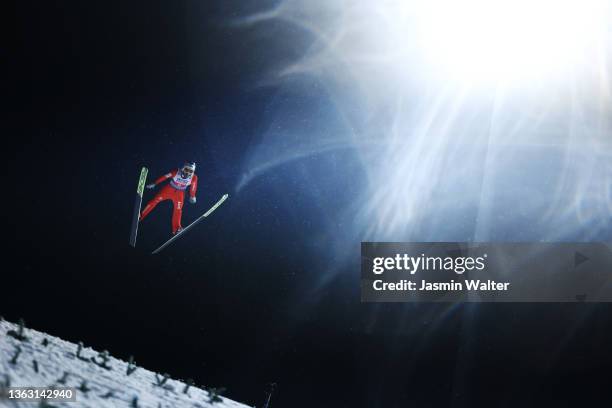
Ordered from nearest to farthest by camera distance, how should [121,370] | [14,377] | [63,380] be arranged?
1. [14,377]
2. [63,380]
3. [121,370]

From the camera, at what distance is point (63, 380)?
368 cm

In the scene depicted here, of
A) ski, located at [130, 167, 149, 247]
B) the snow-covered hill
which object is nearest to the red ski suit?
ski, located at [130, 167, 149, 247]

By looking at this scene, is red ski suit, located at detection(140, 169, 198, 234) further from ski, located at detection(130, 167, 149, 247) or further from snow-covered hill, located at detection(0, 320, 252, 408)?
snow-covered hill, located at detection(0, 320, 252, 408)

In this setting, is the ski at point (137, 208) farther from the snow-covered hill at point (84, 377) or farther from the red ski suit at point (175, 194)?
the snow-covered hill at point (84, 377)

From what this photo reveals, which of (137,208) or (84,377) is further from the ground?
(137,208)

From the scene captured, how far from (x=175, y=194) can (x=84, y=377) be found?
16.6ft

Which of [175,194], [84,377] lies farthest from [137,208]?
[84,377]

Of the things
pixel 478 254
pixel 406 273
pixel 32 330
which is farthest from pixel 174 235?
pixel 478 254

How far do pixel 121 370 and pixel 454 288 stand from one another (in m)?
6.42

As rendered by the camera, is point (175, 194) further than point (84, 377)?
Yes

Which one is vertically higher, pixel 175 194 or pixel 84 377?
pixel 175 194

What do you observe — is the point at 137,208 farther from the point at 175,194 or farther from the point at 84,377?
the point at 84,377

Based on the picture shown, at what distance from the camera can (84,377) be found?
402cm

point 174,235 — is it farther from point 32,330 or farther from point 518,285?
point 518,285
